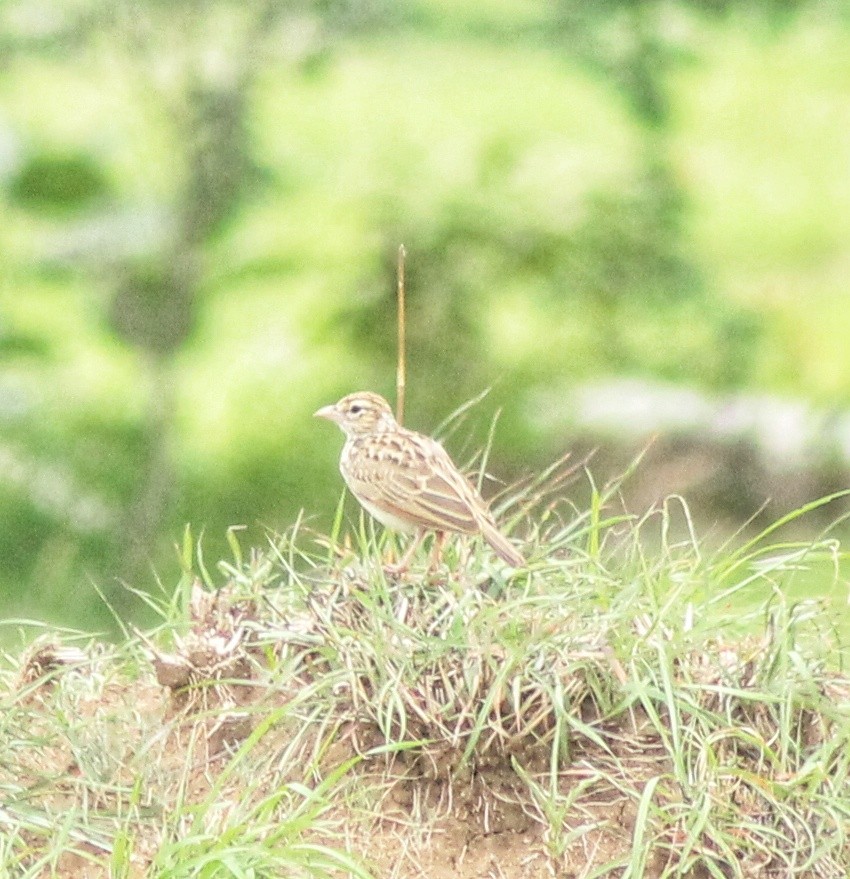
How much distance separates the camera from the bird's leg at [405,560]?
15.2 feet

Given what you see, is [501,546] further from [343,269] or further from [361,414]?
[343,269]

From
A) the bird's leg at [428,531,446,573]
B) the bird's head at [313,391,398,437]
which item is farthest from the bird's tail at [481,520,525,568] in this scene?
the bird's head at [313,391,398,437]

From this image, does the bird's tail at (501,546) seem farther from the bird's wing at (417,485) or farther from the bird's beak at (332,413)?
the bird's beak at (332,413)

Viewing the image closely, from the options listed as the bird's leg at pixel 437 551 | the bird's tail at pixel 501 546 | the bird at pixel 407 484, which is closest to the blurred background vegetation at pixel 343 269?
the bird at pixel 407 484

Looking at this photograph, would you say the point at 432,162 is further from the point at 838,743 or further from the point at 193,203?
the point at 838,743

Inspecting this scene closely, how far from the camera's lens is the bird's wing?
4.83 meters

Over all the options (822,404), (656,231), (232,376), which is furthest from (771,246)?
(232,376)

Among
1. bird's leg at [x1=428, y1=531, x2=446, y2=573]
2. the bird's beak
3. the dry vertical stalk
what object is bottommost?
the bird's beak

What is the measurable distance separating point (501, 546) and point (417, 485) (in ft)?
1.26

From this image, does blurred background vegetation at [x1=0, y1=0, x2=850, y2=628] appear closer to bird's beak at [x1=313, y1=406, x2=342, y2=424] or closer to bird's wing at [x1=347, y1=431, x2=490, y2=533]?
bird's beak at [x1=313, y1=406, x2=342, y2=424]

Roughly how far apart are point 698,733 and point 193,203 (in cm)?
559

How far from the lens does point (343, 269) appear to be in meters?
8.93

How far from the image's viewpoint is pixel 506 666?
415 centimetres

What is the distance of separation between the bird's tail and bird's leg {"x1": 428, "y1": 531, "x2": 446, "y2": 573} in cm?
13
